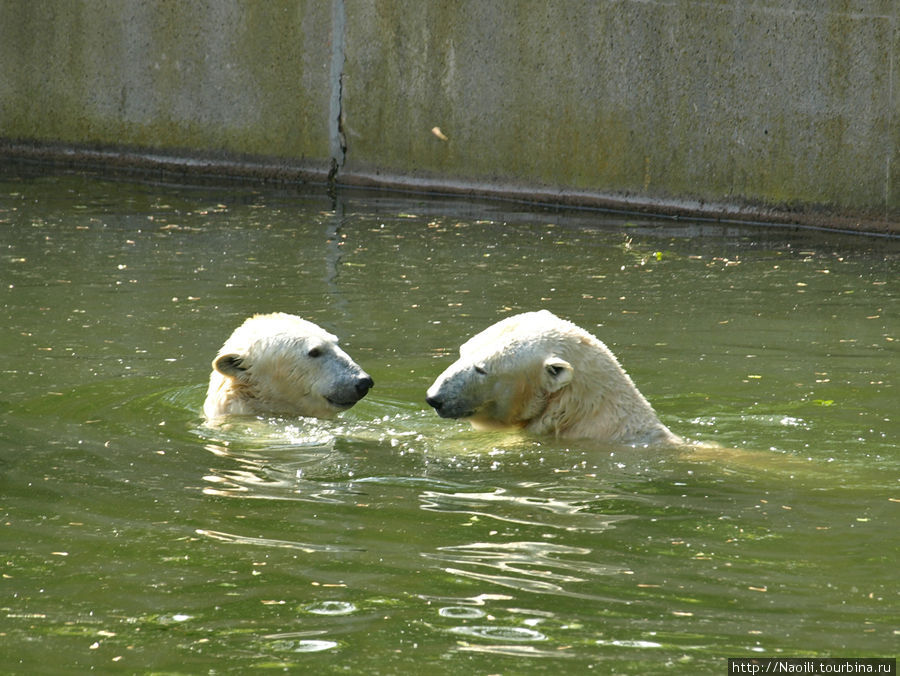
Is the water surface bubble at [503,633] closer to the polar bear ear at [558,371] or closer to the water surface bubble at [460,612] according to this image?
the water surface bubble at [460,612]

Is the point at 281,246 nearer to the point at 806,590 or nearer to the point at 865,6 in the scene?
the point at 865,6

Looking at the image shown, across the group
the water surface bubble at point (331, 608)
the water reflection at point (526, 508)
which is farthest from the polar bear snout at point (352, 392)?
the water surface bubble at point (331, 608)

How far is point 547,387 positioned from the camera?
6.21 meters

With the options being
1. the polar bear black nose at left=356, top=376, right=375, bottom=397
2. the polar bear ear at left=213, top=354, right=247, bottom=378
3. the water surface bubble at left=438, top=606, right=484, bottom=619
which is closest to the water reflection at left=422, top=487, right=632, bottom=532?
the water surface bubble at left=438, top=606, right=484, bottom=619

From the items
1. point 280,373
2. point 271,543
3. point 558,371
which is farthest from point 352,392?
point 271,543

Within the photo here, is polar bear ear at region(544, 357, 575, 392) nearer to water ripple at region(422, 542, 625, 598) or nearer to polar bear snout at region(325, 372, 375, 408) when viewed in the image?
polar bear snout at region(325, 372, 375, 408)

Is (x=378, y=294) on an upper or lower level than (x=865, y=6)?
lower

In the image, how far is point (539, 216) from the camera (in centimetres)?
1252

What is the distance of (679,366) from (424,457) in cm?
209

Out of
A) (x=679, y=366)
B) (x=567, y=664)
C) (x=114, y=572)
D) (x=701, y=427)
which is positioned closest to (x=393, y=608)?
(x=567, y=664)

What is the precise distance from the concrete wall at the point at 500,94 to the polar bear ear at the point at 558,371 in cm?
627

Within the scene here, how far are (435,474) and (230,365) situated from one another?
4.53ft

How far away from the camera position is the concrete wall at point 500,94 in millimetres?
11750

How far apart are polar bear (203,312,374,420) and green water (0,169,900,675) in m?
0.15
